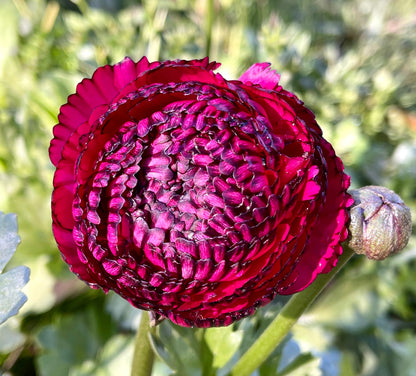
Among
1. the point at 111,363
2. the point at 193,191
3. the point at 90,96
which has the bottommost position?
the point at 111,363

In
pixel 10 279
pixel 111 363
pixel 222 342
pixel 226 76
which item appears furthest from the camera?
pixel 226 76

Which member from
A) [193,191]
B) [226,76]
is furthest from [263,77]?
[226,76]

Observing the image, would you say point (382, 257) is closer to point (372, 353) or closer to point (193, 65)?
point (193, 65)

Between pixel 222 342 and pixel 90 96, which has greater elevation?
pixel 90 96

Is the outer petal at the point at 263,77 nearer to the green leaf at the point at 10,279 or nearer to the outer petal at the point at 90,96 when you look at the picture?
the outer petal at the point at 90,96

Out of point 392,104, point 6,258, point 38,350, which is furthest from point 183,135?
point 392,104

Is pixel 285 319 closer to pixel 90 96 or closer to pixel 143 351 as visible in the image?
pixel 143 351
